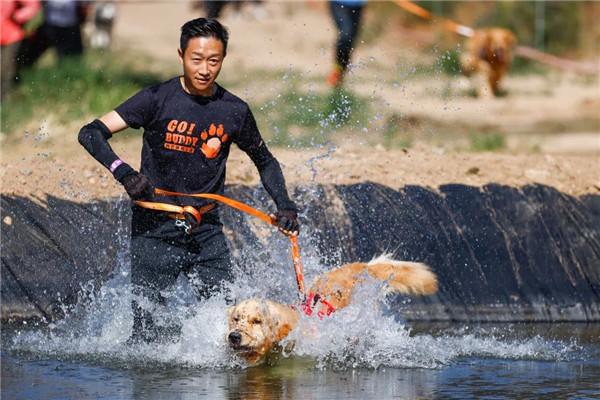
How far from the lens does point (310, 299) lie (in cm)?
763

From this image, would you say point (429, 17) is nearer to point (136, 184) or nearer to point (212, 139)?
point (212, 139)

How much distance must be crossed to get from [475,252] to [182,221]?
2824 millimetres

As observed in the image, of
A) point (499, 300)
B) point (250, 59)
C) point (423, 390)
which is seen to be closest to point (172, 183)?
point (423, 390)

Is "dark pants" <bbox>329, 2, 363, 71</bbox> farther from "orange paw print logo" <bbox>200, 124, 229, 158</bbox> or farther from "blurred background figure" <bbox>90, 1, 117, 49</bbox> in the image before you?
"orange paw print logo" <bbox>200, 124, 229, 158</bbox>

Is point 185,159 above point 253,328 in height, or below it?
above

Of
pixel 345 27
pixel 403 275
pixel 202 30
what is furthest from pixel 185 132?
pixel 345 27

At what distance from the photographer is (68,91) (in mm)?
15852

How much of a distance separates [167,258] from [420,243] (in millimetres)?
2522

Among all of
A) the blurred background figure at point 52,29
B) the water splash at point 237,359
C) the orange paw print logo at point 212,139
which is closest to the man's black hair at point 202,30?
the orange paw print logo at point 212,139

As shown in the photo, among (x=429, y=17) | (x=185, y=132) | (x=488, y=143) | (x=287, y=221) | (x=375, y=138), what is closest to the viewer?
(x=185, y=132)

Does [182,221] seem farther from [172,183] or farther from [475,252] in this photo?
[475,252]

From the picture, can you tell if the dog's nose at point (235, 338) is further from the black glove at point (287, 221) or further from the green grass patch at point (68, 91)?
the green grass patch at point (68, 91)

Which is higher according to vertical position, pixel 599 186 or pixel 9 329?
pixel 599 186

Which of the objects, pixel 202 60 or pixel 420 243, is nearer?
pixel 202 60
